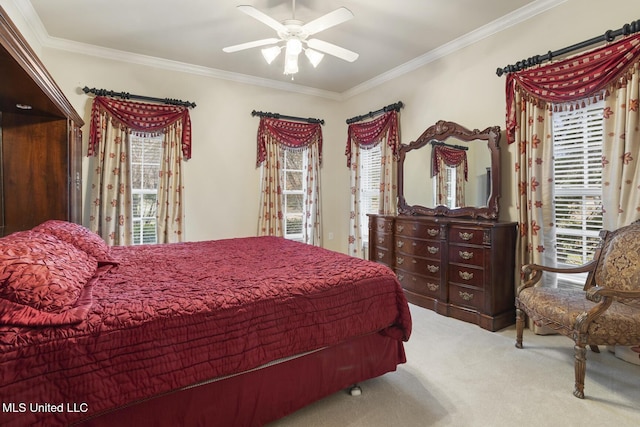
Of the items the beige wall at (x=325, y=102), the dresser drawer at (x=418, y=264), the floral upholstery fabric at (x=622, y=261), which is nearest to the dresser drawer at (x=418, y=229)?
the dresser drawer at (x=418, y=264)

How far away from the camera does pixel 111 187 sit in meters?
3.74

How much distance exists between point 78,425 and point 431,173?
3.62 meters

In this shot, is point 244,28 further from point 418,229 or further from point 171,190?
point 418,229

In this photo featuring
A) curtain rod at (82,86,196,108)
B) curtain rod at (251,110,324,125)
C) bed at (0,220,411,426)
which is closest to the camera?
bed at (0,220,411,426)

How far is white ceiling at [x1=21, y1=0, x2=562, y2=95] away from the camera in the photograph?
285 centimetres

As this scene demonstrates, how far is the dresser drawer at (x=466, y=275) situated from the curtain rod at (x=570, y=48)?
1876 mm

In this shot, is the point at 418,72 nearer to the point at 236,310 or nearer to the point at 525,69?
the point at 525,69

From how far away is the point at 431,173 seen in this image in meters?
3.81

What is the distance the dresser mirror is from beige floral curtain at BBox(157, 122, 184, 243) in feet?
9.08

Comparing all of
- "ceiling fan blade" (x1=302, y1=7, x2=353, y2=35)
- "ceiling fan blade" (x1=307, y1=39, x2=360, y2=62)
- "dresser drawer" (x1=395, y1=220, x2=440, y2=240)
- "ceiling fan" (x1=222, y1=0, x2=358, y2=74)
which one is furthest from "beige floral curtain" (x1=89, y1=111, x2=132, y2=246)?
"dresser drawer" (x1=395, y1=220, x2=440, y2=240)

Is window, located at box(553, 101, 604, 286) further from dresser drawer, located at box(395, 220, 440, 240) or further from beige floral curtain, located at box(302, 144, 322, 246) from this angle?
beige floral curtain, located at box(302, 144, 322, 246)

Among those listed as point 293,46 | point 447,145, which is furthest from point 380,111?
point 293,46

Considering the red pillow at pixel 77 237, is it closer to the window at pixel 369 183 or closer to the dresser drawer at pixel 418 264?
the dresser drawer at pixel 418 264

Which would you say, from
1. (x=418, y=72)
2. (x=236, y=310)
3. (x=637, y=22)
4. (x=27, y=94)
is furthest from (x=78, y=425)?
(x=418, y=72)
